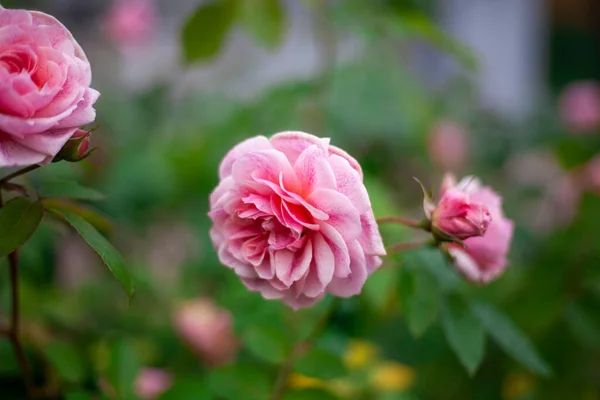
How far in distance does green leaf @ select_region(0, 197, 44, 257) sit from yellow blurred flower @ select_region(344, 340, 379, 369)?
0.45 meters

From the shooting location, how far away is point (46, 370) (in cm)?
67

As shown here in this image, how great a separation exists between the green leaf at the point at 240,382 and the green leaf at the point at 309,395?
27 millimetres

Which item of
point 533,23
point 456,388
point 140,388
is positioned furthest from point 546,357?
point 533,23

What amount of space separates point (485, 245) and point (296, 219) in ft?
0.64

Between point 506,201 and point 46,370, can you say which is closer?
point 46,370

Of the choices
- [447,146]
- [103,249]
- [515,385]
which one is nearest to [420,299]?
[103,249]

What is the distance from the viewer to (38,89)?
1.33 ft

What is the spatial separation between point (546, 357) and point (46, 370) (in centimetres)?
63

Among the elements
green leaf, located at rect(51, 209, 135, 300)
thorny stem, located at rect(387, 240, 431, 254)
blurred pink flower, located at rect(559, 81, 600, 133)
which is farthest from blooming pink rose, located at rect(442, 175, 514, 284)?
blurred pink flower, located at rect(559, 81, 600, 133)

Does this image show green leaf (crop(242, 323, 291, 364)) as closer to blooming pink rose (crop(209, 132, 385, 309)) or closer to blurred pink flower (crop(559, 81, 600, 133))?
blooming pink rose (crop(209, 132, 385, 309))

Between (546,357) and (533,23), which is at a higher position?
(546,357)

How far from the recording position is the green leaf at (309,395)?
0.58 metres

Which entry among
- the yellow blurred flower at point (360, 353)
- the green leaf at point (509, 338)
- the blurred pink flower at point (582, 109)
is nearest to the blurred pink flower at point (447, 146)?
the blurred pink flower at point (582, 109)

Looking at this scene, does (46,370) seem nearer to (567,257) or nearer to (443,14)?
(567,257)
